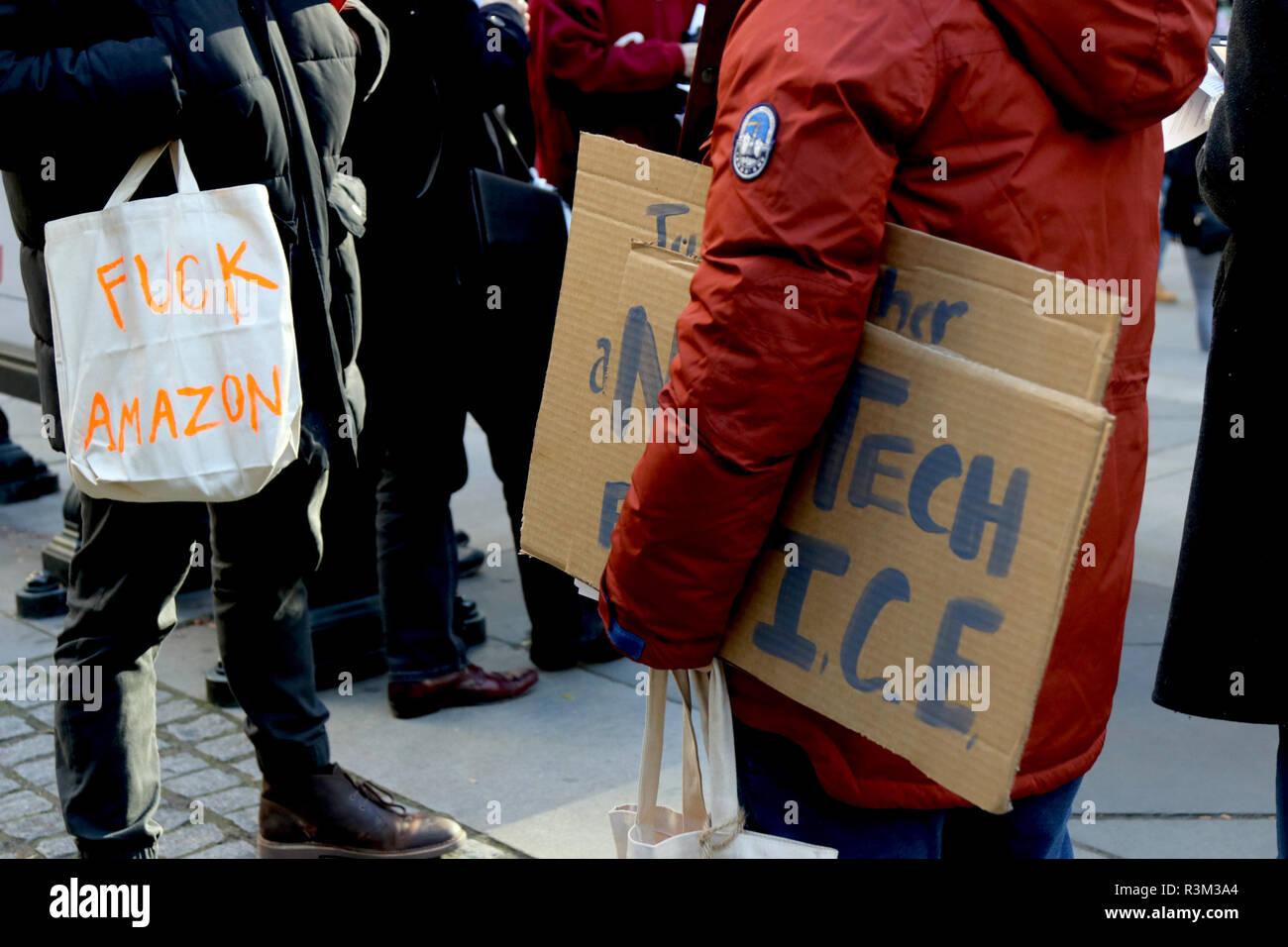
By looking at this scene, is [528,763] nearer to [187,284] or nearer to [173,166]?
[187,284]

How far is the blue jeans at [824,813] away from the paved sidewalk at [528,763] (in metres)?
1.25

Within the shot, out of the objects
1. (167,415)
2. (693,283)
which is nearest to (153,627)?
(167,415)

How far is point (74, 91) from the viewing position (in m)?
2.38

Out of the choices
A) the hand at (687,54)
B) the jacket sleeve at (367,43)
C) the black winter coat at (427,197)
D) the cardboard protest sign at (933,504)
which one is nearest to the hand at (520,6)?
the black winter coat at (427,197)

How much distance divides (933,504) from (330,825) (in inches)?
74.9

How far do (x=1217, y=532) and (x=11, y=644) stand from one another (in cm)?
369

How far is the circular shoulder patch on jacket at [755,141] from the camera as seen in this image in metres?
1.63

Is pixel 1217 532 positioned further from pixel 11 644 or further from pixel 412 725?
pixel 11 644

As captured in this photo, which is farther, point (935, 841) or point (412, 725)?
point (412, 725)

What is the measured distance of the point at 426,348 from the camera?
155 inches

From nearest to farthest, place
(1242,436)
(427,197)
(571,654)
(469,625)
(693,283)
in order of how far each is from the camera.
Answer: (693,283) → (1242,436) → (427,197) → (571,654) → (469,625)

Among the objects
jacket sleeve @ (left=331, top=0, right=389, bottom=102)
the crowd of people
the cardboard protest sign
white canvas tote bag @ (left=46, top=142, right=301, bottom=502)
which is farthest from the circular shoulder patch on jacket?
jacket sleeve @ (left=331, top=0, right=389, bottom=102)
